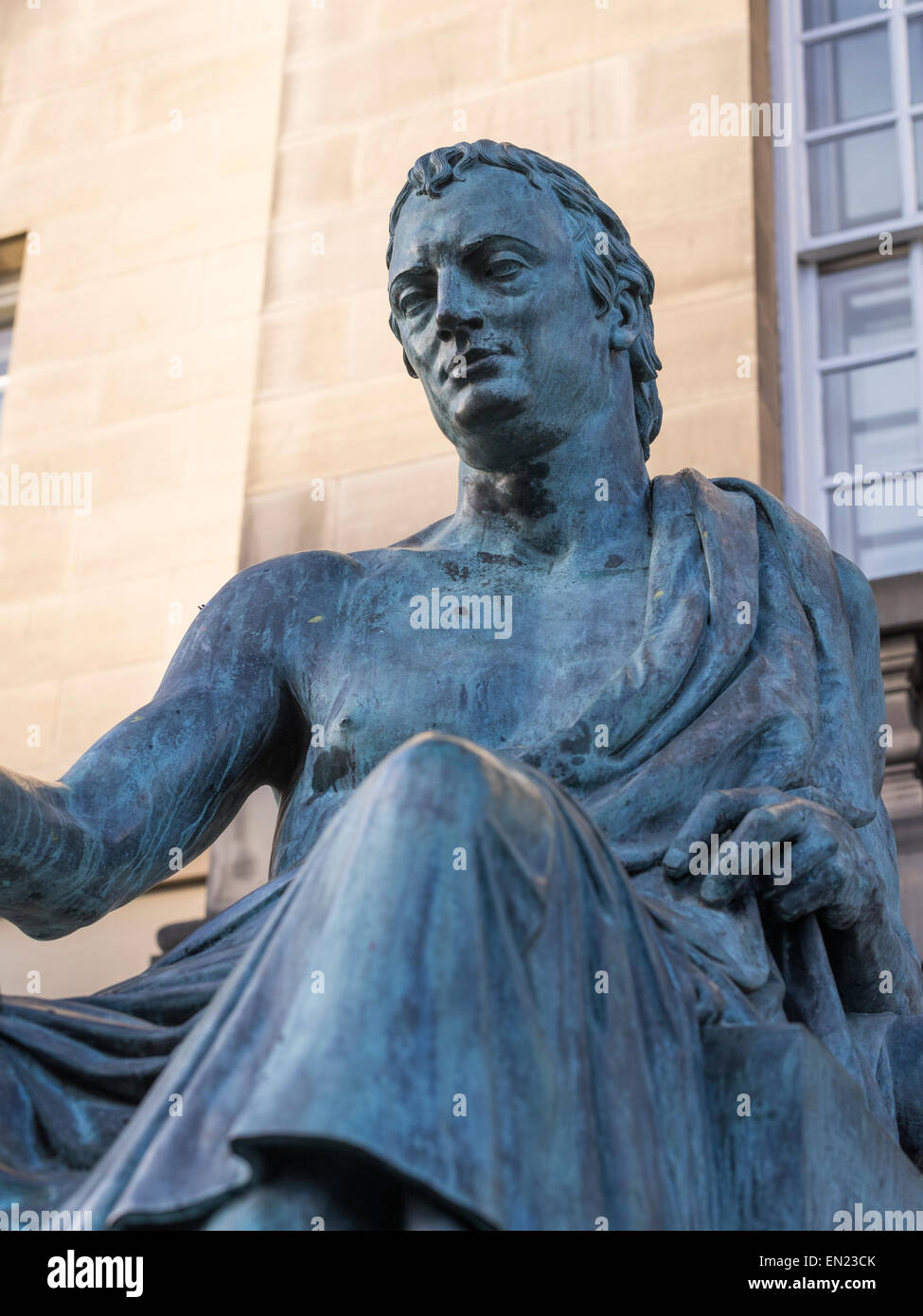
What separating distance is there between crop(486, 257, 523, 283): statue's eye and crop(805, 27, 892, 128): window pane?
19.2ft

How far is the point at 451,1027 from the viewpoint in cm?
274

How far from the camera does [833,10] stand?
10125mm

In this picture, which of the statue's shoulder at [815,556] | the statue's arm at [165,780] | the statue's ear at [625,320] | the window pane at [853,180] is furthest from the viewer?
the window pane at [853,180]

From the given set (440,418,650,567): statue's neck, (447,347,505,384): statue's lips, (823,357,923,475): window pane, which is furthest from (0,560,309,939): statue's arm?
(823,357,923,475): window pane

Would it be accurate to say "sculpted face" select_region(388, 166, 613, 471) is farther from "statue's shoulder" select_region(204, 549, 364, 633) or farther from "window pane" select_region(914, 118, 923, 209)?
"window pane" select_region(914, 118, 923, 209)

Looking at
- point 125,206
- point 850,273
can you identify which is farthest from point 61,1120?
point 125,206

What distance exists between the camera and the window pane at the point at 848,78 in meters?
9.89

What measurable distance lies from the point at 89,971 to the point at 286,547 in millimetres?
1941

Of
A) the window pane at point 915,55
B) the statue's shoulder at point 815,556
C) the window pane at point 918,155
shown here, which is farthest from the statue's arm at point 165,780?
the window pane at point 915,55

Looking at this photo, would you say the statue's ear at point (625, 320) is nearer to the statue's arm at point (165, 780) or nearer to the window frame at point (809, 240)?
the statue's arm at point (165, 780)

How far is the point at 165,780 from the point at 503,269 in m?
1.21

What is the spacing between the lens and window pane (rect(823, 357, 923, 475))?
9.11 m

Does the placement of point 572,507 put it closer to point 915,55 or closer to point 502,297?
point 502,297

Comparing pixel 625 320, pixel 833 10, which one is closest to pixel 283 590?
pixel 625 320
